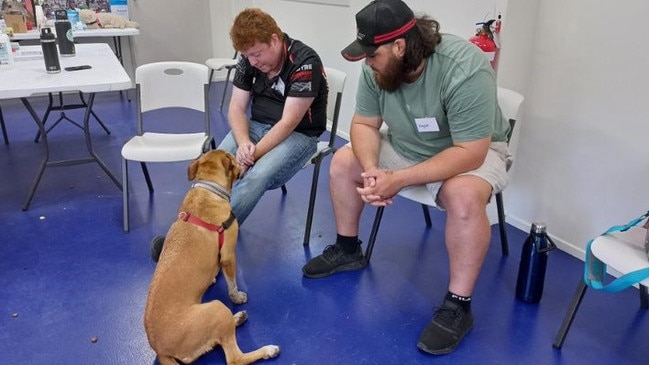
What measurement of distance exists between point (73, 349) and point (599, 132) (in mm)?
2278

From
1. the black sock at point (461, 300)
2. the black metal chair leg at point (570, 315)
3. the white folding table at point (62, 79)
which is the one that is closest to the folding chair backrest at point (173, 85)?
the white folding table at point (62, 79)

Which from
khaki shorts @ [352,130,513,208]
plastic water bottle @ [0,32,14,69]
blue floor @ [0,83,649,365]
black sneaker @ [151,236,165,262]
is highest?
plastic water bottle @ [0,32,14,69]

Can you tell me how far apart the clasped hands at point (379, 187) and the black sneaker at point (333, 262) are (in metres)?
0.45

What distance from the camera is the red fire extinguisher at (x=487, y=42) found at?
7.45 feet

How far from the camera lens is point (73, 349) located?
176 centimetres

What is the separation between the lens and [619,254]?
1536 millimetres

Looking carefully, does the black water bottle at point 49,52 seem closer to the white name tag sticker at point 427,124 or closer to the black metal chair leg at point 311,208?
the black metal chair leg at point 311,208

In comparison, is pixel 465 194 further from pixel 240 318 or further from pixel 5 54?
pixel 5 54

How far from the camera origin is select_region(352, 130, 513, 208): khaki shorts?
1.83 metres

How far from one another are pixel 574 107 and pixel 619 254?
3.03 feet

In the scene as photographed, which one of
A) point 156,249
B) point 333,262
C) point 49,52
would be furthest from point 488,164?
point 49,52

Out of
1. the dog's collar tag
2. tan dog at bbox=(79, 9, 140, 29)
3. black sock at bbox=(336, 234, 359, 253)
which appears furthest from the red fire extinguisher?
tan dog at bbox=(79, 9, 140, 29)

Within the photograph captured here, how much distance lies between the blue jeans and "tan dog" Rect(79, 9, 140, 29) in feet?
10.7

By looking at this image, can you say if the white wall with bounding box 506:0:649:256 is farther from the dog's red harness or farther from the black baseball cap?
the dog's red harness
